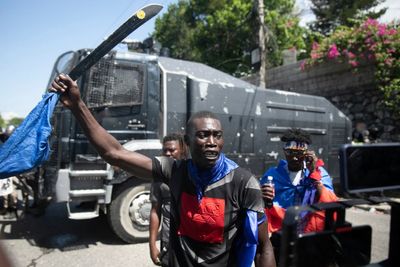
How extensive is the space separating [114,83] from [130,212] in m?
1.75

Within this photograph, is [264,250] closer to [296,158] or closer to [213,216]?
[213,216]

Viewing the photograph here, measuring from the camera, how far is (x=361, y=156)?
1.05m

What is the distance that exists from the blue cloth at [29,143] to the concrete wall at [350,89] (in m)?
8.73

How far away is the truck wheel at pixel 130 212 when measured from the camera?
4.50 metres

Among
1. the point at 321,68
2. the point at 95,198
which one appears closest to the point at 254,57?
the point at 321,68

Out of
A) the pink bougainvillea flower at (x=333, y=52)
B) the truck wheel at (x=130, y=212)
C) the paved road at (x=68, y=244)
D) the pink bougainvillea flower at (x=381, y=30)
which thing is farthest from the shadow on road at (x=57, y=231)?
the pink bougainvillea flower at (x=381, y=30)

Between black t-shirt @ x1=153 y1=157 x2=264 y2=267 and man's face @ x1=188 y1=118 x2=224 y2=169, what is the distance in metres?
0.11

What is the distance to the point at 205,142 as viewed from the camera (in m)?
1.78

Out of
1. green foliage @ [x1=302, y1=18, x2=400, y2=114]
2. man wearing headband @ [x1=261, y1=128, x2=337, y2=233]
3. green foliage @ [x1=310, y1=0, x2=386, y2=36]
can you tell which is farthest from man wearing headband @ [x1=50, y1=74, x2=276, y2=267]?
green foliage @ [x1=310, y1=0, x2=386, y2=36]

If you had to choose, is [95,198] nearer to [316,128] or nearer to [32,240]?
[32,240]

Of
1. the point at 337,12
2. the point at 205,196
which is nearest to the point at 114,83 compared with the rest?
the point at 205,196

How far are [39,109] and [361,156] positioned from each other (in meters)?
1.76

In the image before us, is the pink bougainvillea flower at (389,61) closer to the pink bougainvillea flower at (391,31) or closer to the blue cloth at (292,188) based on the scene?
the pink bougainvillea flower at (391,31)

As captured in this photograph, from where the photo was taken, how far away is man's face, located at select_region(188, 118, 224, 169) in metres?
1.76
